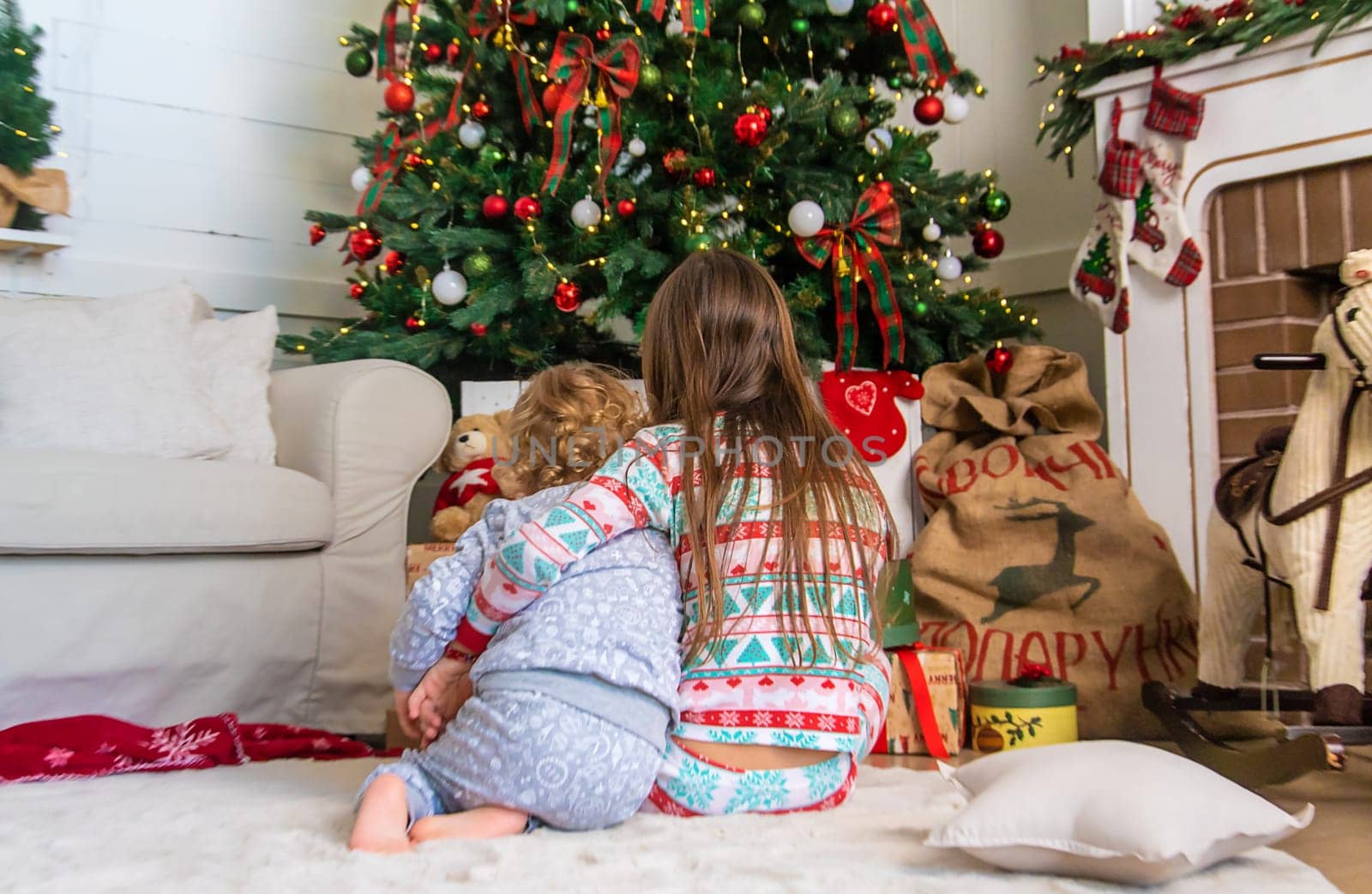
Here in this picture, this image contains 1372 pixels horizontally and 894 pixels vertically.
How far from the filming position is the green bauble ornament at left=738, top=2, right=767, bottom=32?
2182 millimetres

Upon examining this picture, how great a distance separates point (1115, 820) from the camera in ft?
2.85

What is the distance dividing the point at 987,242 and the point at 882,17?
52 centimetres

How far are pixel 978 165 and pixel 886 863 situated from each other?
241cm

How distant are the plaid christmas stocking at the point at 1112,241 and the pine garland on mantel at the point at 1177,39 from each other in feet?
0.32

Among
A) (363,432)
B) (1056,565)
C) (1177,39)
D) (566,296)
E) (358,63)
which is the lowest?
(1056,565)

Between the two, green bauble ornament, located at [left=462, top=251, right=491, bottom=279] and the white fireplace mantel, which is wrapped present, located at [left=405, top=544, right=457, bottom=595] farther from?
the white fireplace mantel

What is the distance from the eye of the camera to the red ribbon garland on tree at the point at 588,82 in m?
2.13

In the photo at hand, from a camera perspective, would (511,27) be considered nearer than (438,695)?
No

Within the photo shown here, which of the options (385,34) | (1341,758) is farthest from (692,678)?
(385,34)

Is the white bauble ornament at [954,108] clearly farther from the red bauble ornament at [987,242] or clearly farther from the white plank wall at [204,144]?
the white plank wall at [204,144]

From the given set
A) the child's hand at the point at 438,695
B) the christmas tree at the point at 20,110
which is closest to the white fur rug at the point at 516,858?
the child's hand at the point at 438,695

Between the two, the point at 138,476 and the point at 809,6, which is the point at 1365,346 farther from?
the point at 138,476

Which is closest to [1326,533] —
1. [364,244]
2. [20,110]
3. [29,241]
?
[364,244]

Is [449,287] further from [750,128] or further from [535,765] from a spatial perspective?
[535,765]
